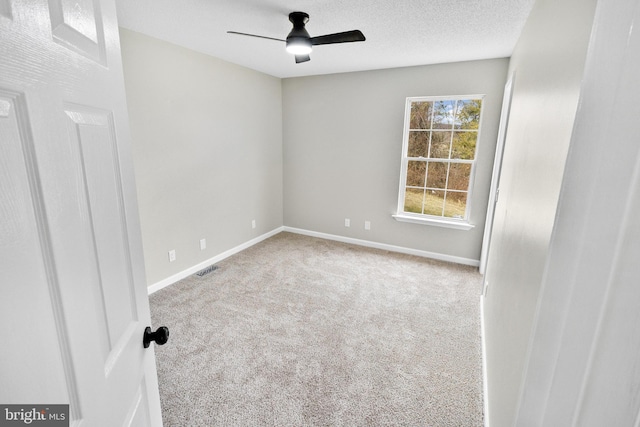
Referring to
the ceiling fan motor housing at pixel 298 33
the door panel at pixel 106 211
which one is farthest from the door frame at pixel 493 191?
the door panel at pixel 106 211

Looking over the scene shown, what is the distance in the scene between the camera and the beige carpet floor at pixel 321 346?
167 cm

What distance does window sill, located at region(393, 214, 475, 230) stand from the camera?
3637 mm

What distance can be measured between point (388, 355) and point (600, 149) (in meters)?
2.08

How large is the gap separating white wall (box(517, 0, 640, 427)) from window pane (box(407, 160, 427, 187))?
358cm

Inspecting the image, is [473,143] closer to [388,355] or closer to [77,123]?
[388,355]

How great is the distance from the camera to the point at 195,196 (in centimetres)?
329

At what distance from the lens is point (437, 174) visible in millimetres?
3793

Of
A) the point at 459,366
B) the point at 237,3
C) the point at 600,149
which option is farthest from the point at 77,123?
the point at 459,366

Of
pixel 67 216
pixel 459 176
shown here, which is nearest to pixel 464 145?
pixel 459 176

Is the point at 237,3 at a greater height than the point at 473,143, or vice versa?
the point at 237,3

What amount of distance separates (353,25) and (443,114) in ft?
6.00

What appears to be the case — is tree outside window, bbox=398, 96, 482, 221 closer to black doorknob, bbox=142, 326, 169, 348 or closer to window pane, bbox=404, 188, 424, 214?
window pane, bbox=404, 188, 424, 214

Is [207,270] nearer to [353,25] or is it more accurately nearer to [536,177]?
[353,25]

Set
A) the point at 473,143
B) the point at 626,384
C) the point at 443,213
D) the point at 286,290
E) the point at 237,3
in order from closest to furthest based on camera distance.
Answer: the point at 626,384 < the point at 237,3 < the point at 286,290 < the point at 473,143 < the point at 443,213
